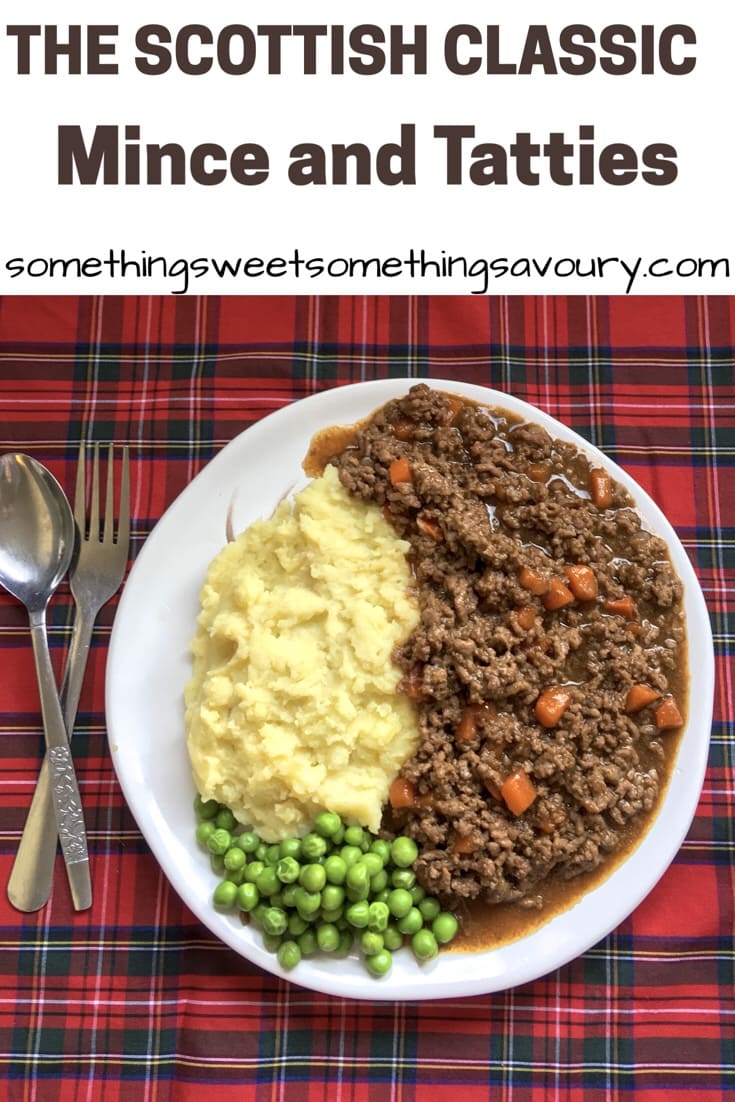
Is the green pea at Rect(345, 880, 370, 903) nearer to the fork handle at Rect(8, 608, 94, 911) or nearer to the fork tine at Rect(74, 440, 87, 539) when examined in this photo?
the fork handle at Rect(8, 608, 94, 911)

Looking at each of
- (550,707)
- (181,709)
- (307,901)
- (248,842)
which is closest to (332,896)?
(307,901)

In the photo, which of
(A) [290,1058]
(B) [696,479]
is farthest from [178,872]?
(B) [696,479]

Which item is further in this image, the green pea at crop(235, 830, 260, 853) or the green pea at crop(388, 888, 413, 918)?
the green pea at crop(235, 830, 260, 853)

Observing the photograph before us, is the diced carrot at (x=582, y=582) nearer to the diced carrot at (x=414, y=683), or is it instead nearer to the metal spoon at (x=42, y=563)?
the diced carrot at (x=414, y=683)

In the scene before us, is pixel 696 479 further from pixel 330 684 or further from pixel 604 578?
pixel 330 684

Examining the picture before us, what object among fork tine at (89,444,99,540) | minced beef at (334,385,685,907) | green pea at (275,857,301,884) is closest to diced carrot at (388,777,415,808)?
minced beef at (334,385,685,907)

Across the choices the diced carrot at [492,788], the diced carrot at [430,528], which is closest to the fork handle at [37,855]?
the diced carrot at [492,788]
